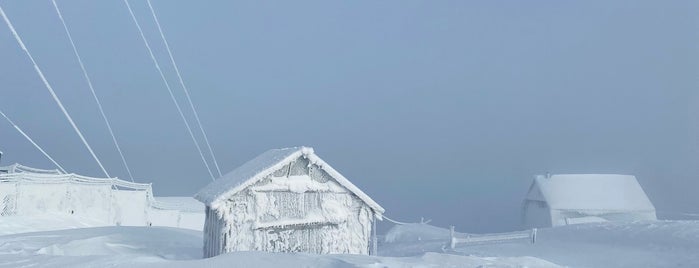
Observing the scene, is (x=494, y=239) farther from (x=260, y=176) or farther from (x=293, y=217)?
(x=260, y=176)

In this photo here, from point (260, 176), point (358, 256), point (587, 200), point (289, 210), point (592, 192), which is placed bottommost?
point (358, 256)

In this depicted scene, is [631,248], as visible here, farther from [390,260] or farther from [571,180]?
[571,180]

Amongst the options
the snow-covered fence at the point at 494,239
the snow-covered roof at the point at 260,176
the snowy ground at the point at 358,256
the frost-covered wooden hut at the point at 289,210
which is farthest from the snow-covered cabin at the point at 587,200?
the snow-covered roof at the point at 260,176

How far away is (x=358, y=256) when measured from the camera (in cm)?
1270

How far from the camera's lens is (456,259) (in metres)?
12.1

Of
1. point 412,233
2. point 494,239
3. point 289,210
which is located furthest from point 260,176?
point 412,233

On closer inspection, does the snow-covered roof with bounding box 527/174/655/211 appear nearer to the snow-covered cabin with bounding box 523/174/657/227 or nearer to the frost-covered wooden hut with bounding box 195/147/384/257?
the snow-covered cabin with bounding box 523/174/657/227

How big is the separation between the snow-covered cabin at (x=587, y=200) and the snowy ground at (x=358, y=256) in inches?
672

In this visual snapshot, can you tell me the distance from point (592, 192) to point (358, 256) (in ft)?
130

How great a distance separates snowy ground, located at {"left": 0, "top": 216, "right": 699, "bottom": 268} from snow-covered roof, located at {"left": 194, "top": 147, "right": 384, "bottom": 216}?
6.85ft

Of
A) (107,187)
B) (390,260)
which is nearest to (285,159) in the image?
(390,260)

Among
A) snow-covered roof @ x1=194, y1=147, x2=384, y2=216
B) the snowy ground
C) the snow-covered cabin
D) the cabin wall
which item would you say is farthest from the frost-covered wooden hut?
the cabin wall

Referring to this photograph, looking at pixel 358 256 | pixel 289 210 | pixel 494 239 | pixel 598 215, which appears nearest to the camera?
pixel 358 256

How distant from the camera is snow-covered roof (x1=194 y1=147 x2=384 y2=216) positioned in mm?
14430
